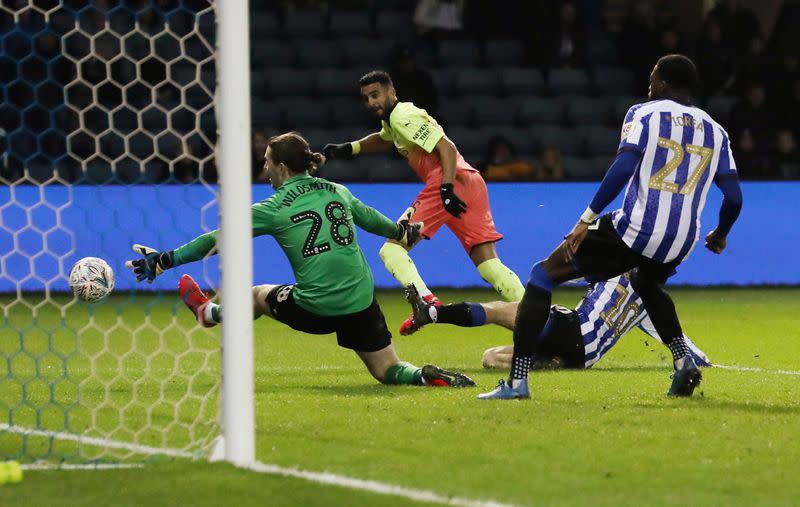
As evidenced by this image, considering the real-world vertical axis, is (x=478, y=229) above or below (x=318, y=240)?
below

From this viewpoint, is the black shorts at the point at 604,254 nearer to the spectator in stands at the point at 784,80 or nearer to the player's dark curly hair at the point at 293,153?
the player's dark curly hair at the point at 293,153

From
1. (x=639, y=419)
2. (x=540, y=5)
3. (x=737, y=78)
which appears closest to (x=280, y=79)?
(x=540, y=5)

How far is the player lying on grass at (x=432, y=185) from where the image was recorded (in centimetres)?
821

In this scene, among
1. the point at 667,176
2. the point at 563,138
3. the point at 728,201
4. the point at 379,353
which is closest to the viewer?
the point at 667,176

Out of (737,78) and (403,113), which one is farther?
(737,78)

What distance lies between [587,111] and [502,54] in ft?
5.09

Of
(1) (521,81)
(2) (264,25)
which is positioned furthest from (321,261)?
(2) (264,25)

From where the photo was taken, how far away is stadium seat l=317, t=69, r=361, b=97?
16.5m

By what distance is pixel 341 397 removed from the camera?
6.33 metres

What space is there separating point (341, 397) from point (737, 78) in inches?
471

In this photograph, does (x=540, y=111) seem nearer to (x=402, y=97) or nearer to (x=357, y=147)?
(x=402, y=97)

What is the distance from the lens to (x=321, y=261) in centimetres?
659

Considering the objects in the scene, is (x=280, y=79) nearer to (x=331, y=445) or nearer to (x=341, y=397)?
(x=341, y=397)

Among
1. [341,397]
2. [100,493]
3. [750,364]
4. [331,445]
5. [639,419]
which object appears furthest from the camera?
[750,364]
